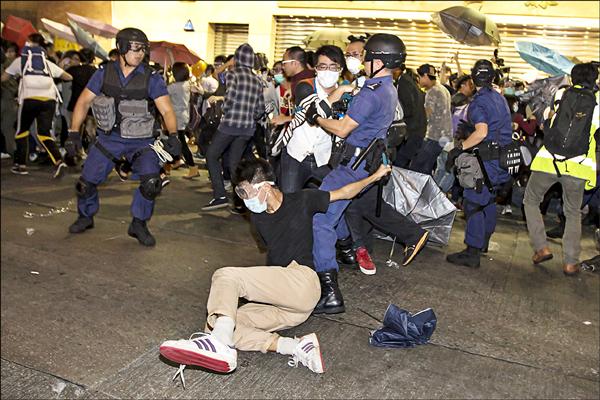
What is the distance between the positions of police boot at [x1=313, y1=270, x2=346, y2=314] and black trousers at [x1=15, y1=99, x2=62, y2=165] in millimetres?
5846

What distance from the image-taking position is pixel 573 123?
17.0 ft

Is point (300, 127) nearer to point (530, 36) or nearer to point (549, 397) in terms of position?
point (549, 397)

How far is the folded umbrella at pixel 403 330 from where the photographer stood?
12.7ft

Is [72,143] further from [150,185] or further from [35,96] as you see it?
[35,96]

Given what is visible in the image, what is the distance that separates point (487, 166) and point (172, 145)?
274 centimetres

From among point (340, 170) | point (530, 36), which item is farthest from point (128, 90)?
point (530, 36)

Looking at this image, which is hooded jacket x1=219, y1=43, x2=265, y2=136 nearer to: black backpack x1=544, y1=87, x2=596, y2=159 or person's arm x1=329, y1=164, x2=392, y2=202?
person's arm x1=329, y1=164, x2=392, y2=202

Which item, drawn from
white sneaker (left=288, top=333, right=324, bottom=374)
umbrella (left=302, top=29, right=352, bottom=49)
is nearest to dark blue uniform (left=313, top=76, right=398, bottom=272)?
white sneaker (left=288, top=333, right=324, bottom=374)

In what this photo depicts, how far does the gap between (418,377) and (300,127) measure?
8.20 feet

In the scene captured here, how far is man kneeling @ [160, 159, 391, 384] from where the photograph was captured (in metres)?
3.43

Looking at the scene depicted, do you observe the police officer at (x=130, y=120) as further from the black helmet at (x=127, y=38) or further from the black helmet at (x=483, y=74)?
the black helmet at (x=483, y=74)

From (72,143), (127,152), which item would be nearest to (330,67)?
(127,152)

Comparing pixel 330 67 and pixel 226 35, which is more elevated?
pixel 226 35

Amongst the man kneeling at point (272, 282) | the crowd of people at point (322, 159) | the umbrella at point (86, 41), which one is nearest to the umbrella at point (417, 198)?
the crowd of people at point (322, 159)
